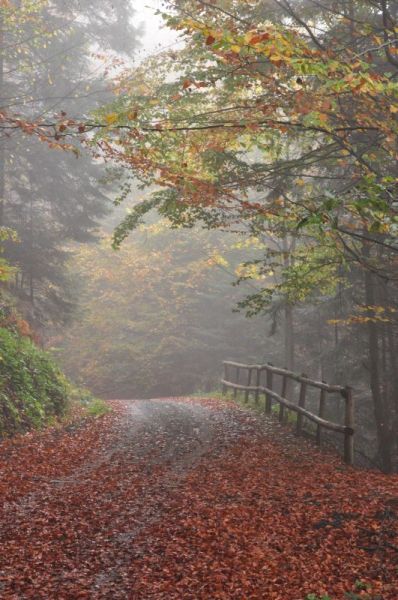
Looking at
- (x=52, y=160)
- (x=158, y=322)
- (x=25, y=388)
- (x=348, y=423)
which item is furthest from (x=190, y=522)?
(x=158, y=322)

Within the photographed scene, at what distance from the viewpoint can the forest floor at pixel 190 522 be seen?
5.66 m

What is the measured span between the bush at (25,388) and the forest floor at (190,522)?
82 centimetres

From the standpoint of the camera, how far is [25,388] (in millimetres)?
13625

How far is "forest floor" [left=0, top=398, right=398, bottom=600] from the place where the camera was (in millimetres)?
5660

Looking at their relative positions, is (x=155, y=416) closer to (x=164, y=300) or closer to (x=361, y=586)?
(x=361, y=586)

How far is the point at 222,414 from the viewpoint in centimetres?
1631

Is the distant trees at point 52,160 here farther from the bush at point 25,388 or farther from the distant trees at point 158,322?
the distant trees at point 158,322

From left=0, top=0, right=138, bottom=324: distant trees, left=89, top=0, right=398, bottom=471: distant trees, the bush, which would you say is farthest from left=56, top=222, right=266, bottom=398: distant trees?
left=89, top=0, right=398, bottom=471: distant trees

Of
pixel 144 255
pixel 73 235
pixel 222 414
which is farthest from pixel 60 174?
pixel 222 414

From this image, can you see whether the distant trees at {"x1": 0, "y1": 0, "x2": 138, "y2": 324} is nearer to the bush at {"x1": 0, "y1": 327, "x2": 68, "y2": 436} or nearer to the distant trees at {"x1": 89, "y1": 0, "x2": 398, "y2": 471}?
the bush at {"x1": 0, "y1": 327, "x2": 68, "y2": 436}

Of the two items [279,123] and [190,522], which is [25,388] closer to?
[190,522]

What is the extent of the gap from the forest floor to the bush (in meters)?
0.82

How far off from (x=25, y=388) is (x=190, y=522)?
25.0 ft

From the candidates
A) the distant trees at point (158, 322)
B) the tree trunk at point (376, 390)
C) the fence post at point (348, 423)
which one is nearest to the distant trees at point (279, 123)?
the tree trunk at point (376, 390)
